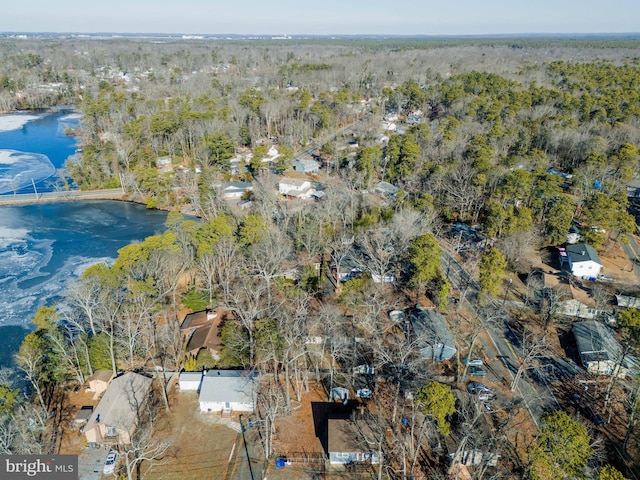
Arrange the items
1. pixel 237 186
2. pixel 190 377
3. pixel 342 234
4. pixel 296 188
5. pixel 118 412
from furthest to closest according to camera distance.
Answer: pixel 237 186 < pixel 296 188 < pixel 342 234 < pixel 190 377 < pixel 118 412

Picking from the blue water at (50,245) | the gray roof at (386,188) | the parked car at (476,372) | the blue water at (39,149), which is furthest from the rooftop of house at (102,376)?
the blue water at (39,149)

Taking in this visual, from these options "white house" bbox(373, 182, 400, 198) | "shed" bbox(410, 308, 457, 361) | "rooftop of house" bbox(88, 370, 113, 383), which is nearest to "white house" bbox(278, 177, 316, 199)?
"white house" bbox(373, 182, 400, 198)

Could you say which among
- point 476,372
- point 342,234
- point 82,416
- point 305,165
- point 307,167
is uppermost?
point 305,165

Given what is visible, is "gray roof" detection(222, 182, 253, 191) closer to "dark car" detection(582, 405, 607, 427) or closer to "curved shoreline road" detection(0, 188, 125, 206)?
"curved shoreline road" detection(0, 188, 125, 206)

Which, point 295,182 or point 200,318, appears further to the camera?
point 295,182

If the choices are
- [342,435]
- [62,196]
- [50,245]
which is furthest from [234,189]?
[342,435]

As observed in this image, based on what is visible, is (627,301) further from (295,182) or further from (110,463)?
(295,182)

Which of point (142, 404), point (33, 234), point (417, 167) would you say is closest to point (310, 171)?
point (417, 167)
